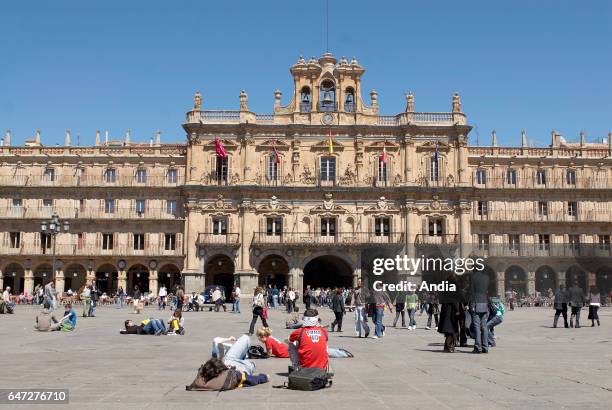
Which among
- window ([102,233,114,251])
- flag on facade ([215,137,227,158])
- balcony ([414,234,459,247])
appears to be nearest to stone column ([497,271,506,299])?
balcony ([414,234,459,247])

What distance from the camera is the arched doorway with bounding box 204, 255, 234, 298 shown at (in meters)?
56.1

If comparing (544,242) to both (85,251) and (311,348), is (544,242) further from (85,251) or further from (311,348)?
(311,348)

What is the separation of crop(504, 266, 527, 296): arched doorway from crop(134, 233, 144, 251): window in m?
29.0

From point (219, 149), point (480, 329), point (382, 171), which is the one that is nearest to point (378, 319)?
point (480, 329)

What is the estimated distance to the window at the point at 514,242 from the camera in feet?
186

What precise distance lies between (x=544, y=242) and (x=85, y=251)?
36.3 m

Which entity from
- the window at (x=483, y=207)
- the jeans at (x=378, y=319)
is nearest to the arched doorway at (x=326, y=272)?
the window at (x=483, y=207)

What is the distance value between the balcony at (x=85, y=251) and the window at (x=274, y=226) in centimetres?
705

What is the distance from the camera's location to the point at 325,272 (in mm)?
58406

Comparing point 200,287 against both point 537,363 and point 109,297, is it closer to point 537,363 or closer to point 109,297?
point 109,297

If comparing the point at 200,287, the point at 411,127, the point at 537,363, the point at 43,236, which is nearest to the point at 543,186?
the point at 411,127

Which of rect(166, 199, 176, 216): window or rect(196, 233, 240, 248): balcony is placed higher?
rect(166, 199, 176, 216): window

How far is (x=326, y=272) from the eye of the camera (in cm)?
5847

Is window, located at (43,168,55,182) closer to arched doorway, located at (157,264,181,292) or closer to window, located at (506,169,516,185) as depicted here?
arched doorway, located at (157,264,181,292)
